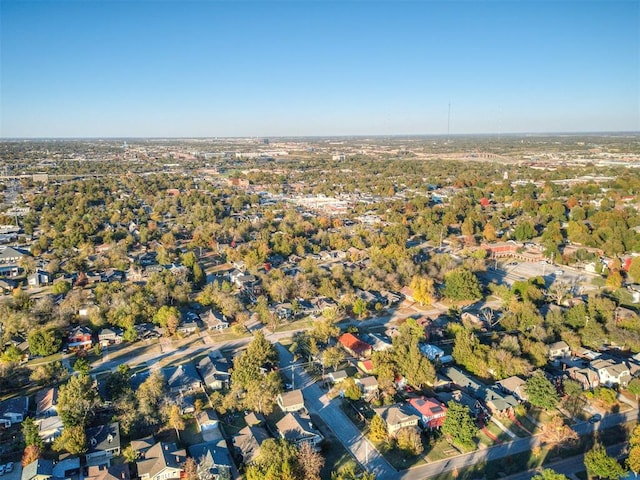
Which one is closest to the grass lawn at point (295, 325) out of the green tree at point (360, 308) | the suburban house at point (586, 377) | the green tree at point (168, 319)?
the green tree at point (360, 308)

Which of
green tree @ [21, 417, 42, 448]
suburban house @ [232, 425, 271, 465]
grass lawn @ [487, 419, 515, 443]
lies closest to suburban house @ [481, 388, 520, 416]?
grass lawn @ [487, 419, 515, 443]

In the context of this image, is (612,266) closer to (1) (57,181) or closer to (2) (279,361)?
(2) (279,361)

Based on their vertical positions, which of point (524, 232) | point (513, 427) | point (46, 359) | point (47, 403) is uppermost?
point (524, 232)

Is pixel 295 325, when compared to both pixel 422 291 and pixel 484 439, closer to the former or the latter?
pixel 422 291

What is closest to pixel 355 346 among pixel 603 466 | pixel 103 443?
pixel 603 466

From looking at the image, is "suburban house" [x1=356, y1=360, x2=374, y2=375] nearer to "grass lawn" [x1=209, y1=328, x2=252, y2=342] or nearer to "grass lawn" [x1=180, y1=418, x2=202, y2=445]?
"grass lawn" [x1=209, y1=328, x2=252, y2=342]

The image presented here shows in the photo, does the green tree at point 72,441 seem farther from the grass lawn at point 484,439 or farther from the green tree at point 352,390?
Result: the grass lawn at point 484,439
